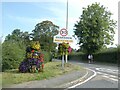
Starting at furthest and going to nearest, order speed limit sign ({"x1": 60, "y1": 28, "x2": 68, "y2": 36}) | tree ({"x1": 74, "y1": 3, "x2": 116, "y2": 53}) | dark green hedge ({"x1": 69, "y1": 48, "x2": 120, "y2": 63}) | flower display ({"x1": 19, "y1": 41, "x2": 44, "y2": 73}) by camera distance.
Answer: tree ({"x1": 74, "y1": 3, "x2": 116, "y2": 53}) → dark green hedge ({"x1": 69, "y1": 48, "x2": 120, "y2": 63}) → speed limit sign ({"x1": 60, "y1": 28, "x2": 68, "y2": 36}) → flower display ({"x1": 19, "y1": 41, "x2": 44, "y2": 73})

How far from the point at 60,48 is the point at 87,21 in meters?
48.3

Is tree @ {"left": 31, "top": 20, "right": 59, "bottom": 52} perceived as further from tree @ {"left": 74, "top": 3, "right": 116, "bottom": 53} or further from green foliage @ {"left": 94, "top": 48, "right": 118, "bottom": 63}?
green foliage @ {"left": 94, "top": 48, "right": 118, "bottom": 63}

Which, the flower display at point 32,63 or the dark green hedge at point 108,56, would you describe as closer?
the flower display at point 32,63

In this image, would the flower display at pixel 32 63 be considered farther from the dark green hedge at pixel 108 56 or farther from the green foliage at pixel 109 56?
the green foliage at pixel 109 56

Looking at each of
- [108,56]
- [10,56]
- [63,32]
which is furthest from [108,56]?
[63,32]

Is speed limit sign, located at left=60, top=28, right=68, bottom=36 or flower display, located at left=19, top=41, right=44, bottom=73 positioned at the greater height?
speed limit sign, located at left=60, top=28, right=68, bottom=36

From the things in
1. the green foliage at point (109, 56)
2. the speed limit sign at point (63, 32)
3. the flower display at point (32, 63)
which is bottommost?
the flower display at point (32, 63)

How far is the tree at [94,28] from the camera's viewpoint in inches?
2773

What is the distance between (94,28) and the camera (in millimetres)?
71500

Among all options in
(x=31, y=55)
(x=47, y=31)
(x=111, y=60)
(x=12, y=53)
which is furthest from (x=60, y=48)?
(x=47, y=31)

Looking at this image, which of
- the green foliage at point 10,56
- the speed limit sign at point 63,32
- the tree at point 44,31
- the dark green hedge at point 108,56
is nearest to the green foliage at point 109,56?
the dark green hedge at point 108,56

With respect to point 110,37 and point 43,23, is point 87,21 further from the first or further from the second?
point 43,23

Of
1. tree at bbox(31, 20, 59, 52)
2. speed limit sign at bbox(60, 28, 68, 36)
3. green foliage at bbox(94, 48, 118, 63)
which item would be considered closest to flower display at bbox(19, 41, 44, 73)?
speed limit sign at bbox(60, 28, 68, 36)

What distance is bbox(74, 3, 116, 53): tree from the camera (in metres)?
70.4
